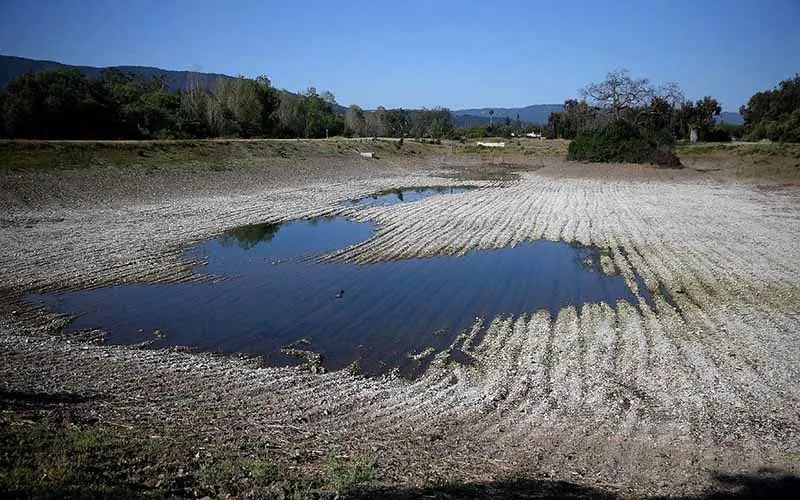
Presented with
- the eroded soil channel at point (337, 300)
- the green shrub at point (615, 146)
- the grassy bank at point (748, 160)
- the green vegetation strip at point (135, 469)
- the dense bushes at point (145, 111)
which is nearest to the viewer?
the green vegetation strip at point (135, 469)

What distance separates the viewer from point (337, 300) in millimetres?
15508

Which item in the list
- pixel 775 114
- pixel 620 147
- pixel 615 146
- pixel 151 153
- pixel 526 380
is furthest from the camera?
pixel 775 114

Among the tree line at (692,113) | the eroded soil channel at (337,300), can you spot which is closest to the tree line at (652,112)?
the tree line at (692,113)

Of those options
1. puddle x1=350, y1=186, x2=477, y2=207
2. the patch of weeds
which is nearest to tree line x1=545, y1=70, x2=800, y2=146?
puddle x1=350, y1=186, x2=477, y2=207

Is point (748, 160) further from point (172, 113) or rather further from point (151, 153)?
point (172, 113)

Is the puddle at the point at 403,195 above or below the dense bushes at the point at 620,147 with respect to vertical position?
below

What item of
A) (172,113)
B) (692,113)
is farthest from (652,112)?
(172,113)

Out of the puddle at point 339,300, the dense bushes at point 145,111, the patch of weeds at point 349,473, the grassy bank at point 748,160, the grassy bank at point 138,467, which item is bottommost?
the puddle at point 339,300

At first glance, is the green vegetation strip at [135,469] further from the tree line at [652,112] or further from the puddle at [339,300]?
the tree line at [652,112]

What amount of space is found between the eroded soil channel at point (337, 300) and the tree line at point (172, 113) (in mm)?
37278

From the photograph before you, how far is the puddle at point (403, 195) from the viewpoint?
34500 mm

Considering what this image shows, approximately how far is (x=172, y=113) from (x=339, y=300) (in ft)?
194

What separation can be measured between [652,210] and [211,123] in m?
54.0

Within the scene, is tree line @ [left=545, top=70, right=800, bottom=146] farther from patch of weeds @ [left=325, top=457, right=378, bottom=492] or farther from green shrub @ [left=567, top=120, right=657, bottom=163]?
patch of weeds @ [left=325, top=457, right=378, bottom=492]
